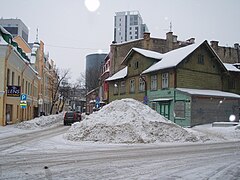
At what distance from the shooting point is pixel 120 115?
1870 centimetres

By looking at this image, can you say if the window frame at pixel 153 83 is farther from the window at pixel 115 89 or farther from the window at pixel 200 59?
the window at pixel 115 89

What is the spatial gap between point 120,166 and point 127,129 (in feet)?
25.4

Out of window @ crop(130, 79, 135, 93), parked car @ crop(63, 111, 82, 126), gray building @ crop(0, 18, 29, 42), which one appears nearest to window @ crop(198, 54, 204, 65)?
window @ crop(130, 79, 135, 93)

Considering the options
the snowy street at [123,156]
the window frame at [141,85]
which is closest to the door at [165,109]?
the window frame at [141,85]

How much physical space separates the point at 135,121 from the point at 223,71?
20583mm

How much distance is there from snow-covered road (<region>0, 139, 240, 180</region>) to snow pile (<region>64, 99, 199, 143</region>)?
16.1ft

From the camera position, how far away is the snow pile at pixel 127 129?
16859 mm

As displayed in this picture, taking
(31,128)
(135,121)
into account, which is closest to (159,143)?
(135,121)

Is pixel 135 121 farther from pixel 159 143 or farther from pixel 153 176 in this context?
pixel 153 176

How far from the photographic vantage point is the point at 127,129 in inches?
675

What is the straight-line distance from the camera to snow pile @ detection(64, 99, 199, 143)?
55.3 ft

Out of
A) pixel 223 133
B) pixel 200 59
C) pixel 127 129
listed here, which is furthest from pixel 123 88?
pixel 127 129

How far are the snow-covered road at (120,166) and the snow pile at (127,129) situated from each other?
4.91m

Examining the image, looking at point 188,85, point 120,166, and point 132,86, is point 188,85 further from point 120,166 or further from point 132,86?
point 120,166
